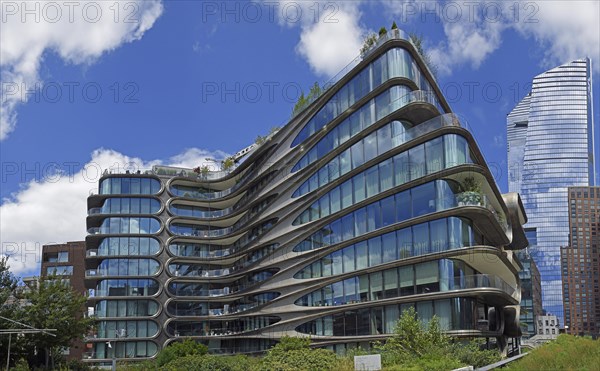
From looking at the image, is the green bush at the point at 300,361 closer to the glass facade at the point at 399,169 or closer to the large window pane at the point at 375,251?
the large window pane at the point at 375,251

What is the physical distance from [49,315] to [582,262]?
180773 mm

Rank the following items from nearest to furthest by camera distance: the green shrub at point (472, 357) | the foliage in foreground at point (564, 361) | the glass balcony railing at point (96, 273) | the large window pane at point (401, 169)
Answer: the foliage in foreground at point (564, 361)
the green shrub at point (472, 357)
the large window pane at point (401, 169)
the glass balcony railing at point (96, 273)

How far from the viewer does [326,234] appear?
1895 inches

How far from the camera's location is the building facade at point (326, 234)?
38.0 metres

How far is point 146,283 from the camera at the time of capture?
7169 cm

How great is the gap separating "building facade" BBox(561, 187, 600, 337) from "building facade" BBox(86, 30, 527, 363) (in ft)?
465

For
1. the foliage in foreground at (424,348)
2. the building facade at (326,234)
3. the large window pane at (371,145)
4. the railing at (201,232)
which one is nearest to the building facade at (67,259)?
the building facade at (326,234)

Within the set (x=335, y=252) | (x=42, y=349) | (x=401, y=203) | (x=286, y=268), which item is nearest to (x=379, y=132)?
(x=401, y=203)

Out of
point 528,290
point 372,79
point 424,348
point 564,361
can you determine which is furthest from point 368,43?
point 528,290

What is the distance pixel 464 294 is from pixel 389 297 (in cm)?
548

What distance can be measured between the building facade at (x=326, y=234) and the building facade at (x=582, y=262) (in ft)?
465

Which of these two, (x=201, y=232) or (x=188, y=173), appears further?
(x=188, y=173)

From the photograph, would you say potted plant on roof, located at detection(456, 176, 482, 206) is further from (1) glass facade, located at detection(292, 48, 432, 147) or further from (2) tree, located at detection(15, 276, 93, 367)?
(2) tree, located at detection(15, 276, 93, 367)

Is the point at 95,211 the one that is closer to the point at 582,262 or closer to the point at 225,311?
the point at 225,311
